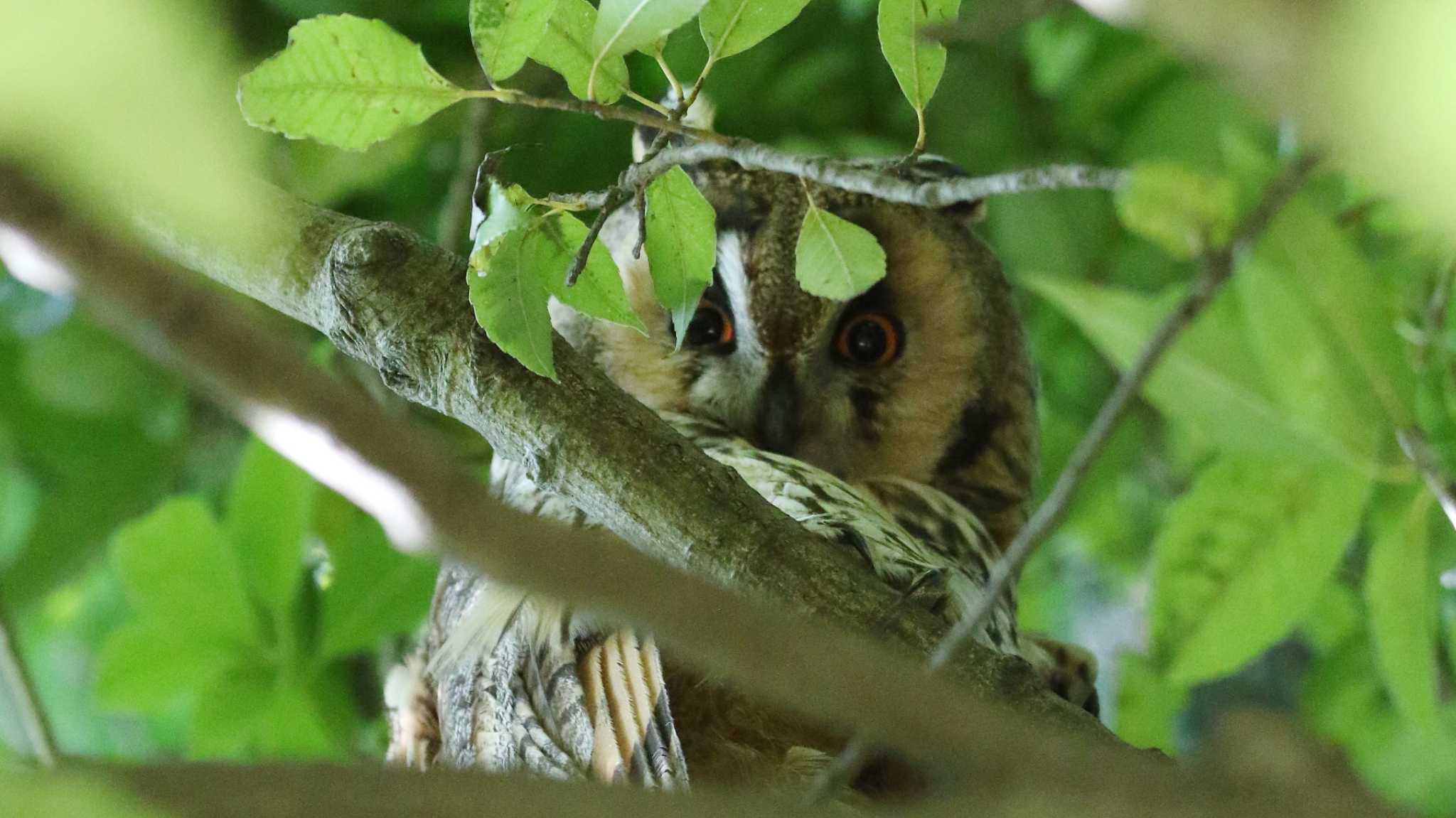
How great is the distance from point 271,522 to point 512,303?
111cm

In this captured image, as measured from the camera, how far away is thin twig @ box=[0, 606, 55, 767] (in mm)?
925

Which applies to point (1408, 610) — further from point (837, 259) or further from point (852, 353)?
point (852, 353)

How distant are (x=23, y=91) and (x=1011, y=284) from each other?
1.91 m

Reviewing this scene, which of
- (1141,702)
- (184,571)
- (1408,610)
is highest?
(1408,610)

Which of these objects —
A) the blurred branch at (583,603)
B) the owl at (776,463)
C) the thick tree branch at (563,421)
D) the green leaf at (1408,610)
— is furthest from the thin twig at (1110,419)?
the green leaf at (1408,610)

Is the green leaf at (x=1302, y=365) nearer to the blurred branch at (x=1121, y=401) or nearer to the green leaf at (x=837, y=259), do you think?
the green leaf at (x=837, y=259)

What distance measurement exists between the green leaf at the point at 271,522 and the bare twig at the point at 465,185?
0.40 meters

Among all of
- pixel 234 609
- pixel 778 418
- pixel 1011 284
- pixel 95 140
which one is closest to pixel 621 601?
pixel 95 140

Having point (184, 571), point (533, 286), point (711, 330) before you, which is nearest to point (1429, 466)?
point (533, 286)

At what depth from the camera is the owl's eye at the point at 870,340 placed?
2.06 m

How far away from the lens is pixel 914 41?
3.37 ft

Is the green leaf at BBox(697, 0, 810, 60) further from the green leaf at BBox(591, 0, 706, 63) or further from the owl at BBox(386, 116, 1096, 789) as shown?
the owl at BBox(386, 116, 1096, 789)

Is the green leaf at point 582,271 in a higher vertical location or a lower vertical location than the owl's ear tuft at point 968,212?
lower

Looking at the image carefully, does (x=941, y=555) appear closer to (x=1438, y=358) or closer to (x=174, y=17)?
(x=1438, y=358)
